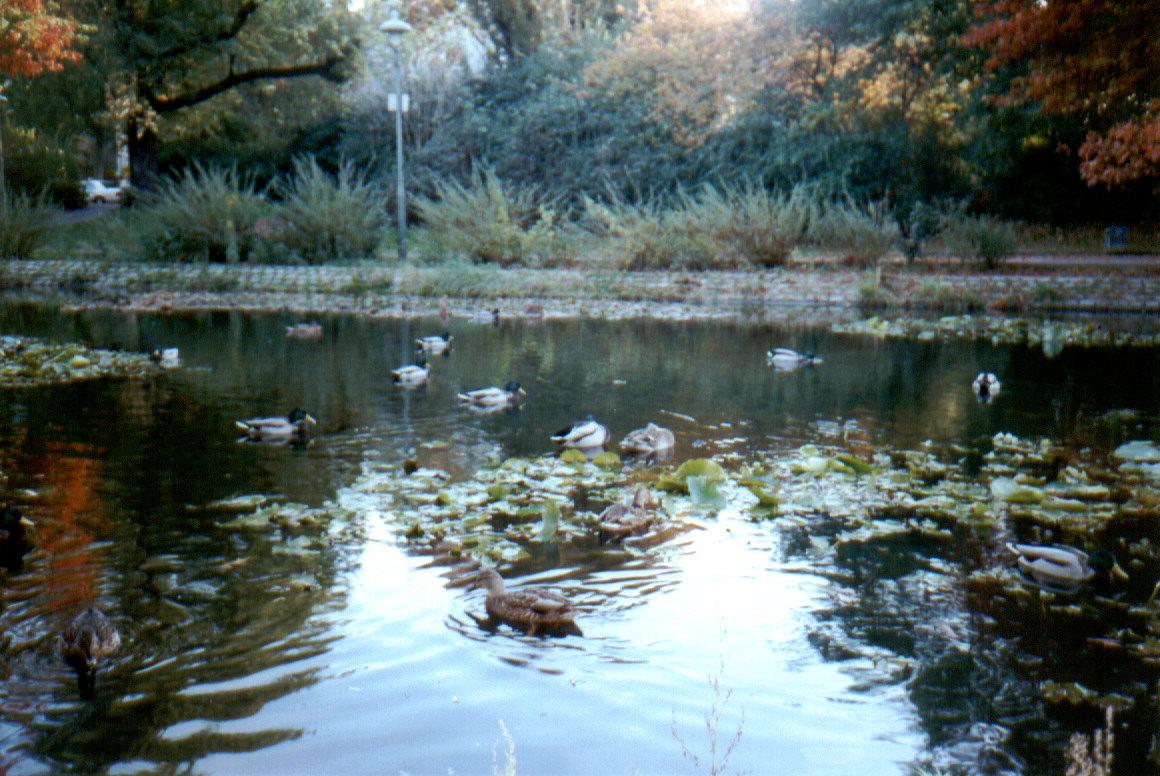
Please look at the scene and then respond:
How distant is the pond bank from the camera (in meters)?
17.5

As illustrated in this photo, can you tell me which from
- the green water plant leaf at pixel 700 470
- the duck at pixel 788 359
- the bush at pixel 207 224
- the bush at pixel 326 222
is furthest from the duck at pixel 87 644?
the bush at pixel 207 224

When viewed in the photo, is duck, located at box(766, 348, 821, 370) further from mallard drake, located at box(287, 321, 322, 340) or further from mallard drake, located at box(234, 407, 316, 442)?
mallard drake, located at box(287, 321, 322, 340)

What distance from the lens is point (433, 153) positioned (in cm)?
3033

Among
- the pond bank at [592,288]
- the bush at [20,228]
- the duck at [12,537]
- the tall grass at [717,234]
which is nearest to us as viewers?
the duck at [12,537]

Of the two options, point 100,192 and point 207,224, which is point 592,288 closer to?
point 207,224

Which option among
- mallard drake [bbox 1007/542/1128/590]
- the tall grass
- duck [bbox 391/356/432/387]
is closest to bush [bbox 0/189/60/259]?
the tall grass

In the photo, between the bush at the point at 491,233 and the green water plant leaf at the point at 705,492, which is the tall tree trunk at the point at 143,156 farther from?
the green water plant leaf at the point at 705,492

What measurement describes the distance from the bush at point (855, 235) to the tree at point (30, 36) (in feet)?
54.6

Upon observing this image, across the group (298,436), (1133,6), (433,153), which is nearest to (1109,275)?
(1133,6)

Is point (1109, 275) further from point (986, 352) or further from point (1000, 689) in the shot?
point (1000, 689)

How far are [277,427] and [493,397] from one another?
6.81 feet

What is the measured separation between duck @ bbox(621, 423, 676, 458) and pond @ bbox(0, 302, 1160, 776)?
26cm

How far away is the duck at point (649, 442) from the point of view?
658 centimetres

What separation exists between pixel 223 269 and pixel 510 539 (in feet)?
59.4
